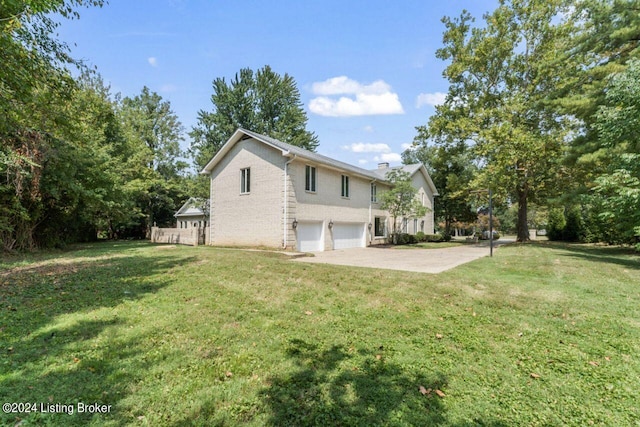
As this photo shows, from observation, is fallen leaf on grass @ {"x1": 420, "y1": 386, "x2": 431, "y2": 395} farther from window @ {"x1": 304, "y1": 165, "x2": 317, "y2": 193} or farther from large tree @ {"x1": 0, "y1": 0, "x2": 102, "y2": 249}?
window @ {"x1": 304, "y1": 165, "x2": 317, "y2": 193}

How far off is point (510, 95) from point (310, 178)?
16.0 m

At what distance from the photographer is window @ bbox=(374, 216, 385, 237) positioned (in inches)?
887

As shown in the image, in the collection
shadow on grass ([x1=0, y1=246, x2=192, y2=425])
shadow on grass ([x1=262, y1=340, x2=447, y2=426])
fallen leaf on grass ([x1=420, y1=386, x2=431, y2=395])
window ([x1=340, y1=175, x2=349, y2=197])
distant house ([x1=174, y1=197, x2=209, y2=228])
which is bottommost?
fallen leaf on grass ([x1=420, y1=386, x2=431, y2=395])

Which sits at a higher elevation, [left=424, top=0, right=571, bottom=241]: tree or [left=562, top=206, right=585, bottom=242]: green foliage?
[left=424, top=0, right=571, bottom=241]: tree

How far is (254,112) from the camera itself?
34938 millimetres

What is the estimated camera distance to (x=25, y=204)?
1243 centimetres

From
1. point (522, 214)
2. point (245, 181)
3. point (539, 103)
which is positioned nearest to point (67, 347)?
point (245, 181)

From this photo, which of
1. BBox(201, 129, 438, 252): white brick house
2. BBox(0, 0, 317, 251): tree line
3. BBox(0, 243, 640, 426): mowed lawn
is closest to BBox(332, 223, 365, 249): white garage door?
BBox(201, 129, 438, 252): white brick house

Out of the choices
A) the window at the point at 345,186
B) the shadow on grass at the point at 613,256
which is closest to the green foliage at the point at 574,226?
the shadow on grass at the point at 613,256

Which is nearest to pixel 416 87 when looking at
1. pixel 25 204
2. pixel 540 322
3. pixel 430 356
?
pixel 540 322

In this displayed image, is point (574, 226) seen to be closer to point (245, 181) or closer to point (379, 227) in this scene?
point (379, 227)

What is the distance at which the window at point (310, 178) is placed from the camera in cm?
1631

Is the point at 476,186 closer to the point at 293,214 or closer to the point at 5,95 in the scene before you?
the point at 293,214

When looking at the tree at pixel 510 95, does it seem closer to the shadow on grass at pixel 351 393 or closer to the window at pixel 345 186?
the window at pixel 345 186
